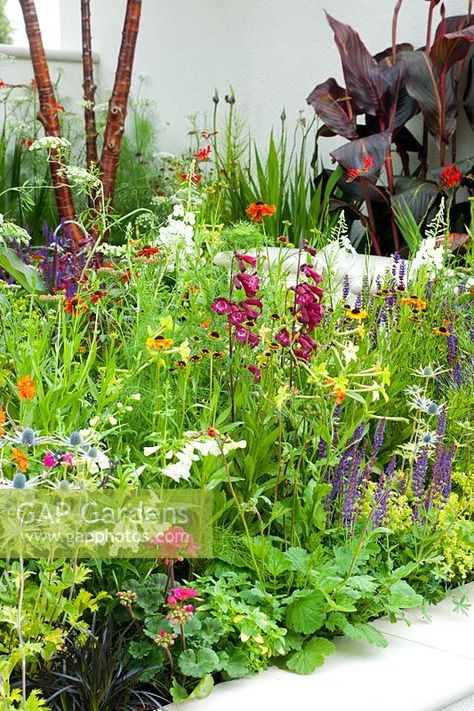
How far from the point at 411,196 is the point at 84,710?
3268 millimetres

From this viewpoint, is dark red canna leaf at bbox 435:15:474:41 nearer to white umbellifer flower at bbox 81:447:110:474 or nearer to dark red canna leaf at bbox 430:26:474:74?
dark red canna leaf at bbox 430:26:474:74

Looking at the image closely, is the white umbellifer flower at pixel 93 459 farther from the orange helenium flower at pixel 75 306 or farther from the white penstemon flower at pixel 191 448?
the orange helenium flower at pixel 75 306

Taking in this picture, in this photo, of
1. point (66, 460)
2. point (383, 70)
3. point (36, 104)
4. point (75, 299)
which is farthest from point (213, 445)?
point (36, 104)

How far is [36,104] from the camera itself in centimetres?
670

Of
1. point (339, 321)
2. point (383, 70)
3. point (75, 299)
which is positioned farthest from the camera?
point (383, 70)

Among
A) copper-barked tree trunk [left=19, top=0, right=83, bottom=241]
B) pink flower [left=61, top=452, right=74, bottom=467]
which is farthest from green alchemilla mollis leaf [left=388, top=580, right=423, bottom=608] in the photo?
copper-barked tree trunk [left=19, top=0, right=83, bottom=241]

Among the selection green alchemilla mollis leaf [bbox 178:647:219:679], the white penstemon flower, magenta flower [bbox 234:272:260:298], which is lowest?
green alchemilla mollis leaf [bbox 178:647:219:679]

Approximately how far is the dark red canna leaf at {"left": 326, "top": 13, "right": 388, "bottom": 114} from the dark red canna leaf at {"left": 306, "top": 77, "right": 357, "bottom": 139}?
0.09m

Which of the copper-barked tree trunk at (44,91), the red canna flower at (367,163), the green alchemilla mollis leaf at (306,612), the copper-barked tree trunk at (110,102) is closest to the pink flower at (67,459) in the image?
the green alchemilla mollis leaf at (306,612)

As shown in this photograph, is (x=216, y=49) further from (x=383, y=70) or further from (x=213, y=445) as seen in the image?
(x=213, y=445)

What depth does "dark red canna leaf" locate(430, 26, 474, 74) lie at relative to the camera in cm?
433

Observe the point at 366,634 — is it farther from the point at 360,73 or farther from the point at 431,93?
the point at 360,73

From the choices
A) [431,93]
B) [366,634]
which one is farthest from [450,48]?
[366,634]

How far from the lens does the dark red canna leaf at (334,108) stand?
16.0 ft
